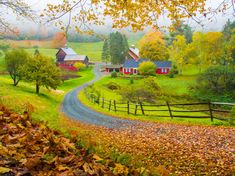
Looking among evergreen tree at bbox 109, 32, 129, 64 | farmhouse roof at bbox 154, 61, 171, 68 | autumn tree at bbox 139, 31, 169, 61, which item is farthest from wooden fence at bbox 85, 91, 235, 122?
evergreen tree at bbox 109, 32, 129, 64

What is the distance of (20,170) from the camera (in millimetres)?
4836

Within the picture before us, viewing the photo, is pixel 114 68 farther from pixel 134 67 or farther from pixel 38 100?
pixel 38 100

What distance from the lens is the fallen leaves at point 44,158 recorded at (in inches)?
196

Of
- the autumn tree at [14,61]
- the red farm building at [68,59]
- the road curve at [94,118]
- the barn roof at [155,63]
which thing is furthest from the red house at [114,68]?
the road curve at [94,118]

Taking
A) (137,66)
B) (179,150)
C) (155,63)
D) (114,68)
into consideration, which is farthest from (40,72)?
(114,68)

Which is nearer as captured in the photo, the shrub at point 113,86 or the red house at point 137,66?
the shrub at point 113,86

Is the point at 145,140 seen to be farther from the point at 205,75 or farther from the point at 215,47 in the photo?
the point at 215,47

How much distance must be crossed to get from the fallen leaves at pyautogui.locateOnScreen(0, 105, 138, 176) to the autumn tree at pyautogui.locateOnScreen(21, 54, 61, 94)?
118 ft

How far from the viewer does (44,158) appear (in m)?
5.46

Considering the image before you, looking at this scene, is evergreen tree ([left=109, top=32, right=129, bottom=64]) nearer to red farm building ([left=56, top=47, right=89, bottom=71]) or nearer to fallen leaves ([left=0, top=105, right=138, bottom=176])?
red farm building ([left=56, top=47, right=89, bottom=71])

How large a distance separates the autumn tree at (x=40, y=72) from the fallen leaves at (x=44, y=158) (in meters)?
35.9

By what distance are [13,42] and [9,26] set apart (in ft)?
7.20

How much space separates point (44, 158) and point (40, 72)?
38.6 meters

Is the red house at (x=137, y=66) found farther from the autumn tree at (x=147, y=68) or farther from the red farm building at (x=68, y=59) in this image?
the red farm building at (x=68, y=59)
